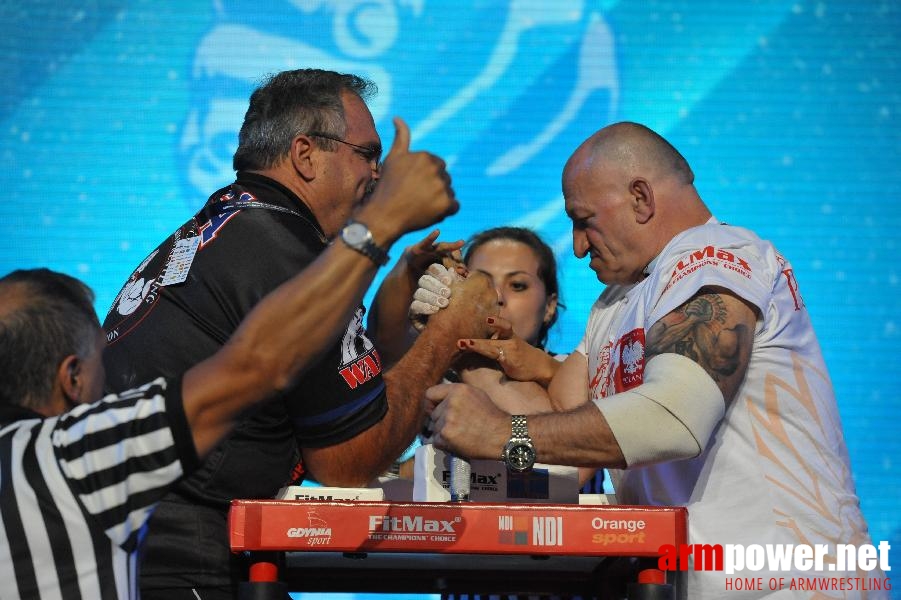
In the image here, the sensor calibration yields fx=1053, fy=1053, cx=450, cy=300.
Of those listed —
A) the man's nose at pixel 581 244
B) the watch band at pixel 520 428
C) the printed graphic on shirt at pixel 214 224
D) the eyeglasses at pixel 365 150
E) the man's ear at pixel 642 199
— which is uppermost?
the eyeglasses at pixel 365 150

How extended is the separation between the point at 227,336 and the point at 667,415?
2.65ft

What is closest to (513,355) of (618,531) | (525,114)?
(618,531)

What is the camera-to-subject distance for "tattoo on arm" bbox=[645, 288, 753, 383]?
71.9 inches

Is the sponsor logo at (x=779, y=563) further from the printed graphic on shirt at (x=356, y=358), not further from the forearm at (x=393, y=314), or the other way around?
the forearm at (x=393, y=314)

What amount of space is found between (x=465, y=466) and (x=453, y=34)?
8.84ft

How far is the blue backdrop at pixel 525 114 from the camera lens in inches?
164

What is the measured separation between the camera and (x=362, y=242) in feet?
4.36

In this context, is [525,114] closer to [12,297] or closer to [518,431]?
[518,431]

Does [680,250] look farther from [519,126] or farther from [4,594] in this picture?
[519,126]

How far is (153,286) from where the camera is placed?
204 centimetres

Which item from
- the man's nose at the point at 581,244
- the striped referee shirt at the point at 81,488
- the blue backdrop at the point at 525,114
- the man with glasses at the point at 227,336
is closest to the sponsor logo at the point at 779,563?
the man with glasses at the point at 227,336

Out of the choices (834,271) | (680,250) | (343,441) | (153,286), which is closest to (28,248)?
(153,286)

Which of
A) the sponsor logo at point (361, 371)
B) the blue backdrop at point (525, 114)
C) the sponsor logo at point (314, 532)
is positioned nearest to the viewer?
the sponsor logo at point (314, 532)

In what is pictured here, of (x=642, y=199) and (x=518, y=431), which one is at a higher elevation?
(x=642, y=199)
